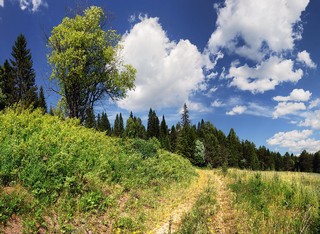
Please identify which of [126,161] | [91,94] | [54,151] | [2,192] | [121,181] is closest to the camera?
[2,192]

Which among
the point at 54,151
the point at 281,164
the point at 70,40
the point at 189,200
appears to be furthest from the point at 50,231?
the point at 281,164

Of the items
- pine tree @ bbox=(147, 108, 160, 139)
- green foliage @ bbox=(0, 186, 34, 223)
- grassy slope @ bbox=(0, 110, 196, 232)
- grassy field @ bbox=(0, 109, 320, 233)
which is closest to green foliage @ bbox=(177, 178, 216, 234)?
grassy field @ bbox=(0, 109, 320, 233)

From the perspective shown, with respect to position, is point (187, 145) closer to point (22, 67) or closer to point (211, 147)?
point (211, 147)

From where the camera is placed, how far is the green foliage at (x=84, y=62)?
2527 cm

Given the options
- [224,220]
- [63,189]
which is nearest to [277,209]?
[224,220]

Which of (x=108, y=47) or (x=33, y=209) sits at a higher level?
(x=108, y=47)

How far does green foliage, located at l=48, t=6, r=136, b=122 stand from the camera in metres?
25.3

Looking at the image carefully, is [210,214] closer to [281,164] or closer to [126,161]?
[126,161]

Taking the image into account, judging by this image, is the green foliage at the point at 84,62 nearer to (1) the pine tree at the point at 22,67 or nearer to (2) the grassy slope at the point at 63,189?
(2) the grassy slope at the point at 63,189

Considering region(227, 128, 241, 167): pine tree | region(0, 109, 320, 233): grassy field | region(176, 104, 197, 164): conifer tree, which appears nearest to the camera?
region(0, 109, 320, 233): grassy field

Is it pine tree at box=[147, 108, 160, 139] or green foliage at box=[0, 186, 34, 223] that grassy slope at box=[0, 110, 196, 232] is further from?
pine tree at box=[147, 108, 160, 139]

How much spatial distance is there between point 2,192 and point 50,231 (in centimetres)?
168

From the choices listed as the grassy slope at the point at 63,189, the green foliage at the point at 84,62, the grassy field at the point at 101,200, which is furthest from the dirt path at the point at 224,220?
the green foliage at the point at 84,62

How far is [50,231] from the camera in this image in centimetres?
665
